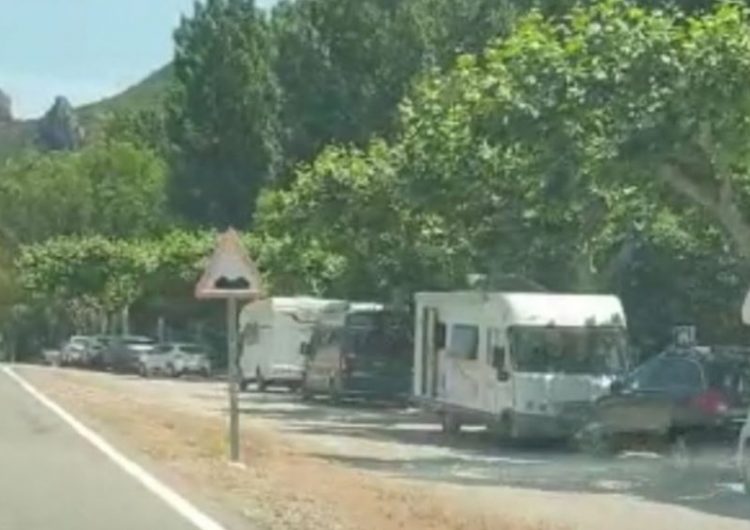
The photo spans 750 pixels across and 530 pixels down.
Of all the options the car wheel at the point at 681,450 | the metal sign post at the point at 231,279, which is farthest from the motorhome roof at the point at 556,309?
the metal sign post at the point at 231,279

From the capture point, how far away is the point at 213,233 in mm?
84875

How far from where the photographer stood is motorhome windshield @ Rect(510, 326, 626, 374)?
1228 inches

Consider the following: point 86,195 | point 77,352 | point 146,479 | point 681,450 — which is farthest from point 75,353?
point 146,479

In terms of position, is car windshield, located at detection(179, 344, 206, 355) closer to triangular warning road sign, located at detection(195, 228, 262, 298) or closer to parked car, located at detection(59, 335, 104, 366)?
parked car, located at detection(59, 335, 104, 366)

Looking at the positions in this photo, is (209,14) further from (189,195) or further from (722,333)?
(722,333)

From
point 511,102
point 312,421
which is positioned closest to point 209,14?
point 312,421

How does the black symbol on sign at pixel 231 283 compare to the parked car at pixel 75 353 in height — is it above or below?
below

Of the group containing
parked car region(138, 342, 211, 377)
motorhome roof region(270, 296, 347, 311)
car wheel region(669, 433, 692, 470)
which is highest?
motorhome roof region(270, 296, 347, 311)

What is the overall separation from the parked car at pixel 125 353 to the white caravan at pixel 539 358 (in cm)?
4609

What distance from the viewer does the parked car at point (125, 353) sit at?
257ft

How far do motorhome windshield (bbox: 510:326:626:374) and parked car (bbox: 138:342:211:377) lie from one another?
148ft

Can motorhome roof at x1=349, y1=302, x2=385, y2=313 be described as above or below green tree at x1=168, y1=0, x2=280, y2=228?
below

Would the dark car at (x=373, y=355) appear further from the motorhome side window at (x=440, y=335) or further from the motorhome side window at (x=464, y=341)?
the motorhome side window at (x=464, y=341)

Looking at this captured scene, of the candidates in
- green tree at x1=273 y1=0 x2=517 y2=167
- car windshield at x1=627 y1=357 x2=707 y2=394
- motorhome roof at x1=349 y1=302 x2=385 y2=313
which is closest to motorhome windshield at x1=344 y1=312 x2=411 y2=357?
motorhome roof at x1=349 y1=302 x2=385 y2=313
